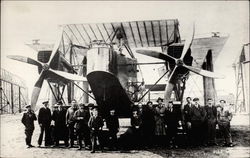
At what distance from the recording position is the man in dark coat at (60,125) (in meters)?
6.86

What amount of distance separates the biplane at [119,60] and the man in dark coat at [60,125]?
699 mm

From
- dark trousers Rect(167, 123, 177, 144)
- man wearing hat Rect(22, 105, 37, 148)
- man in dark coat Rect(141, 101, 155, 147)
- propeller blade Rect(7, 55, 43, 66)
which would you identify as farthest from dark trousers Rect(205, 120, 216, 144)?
propeller blade Rect(7, 55, 43, 66)

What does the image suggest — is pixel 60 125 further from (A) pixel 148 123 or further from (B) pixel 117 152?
(A) pixel 148 123

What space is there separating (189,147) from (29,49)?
555 centimetres

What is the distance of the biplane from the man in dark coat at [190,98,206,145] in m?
0.73

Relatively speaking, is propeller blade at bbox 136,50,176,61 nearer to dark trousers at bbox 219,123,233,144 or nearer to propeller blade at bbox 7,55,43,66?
dark trousers at bbox 219,123,233,144

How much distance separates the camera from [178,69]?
6738 mm

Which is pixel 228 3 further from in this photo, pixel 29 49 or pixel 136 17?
pixel 29 49

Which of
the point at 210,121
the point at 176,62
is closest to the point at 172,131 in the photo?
the point at 210,121

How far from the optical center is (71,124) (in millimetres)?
6641

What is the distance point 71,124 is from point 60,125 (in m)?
0.46

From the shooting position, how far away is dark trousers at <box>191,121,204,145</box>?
6583 mm

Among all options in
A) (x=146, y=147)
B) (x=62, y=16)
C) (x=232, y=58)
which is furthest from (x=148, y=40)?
(x=146, y=147)

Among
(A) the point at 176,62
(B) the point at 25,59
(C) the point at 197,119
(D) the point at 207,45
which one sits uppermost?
(D) the point at 207,45
